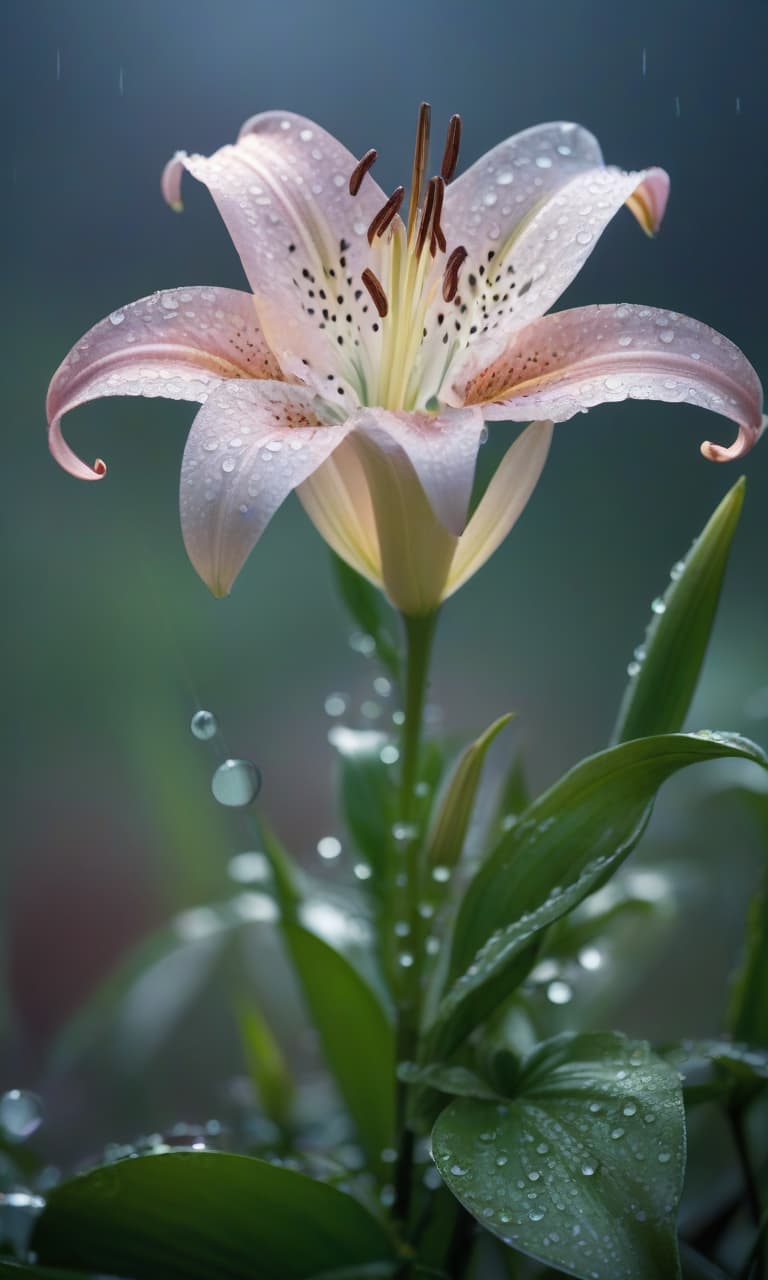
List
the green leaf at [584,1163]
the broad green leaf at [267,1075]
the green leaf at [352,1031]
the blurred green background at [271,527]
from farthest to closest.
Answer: the blurred green background at [271,527]
the broad green leaf at [267,1075]
the green leaf at [352,1031]
the green leaf at [584,1163]

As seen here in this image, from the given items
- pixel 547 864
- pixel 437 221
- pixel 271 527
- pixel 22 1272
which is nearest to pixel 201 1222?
pixel 22 1272

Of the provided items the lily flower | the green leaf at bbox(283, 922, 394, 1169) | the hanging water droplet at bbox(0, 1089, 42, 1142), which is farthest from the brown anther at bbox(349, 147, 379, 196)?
the hanging water droplet at bbox(0, 1089, 42, 1142)

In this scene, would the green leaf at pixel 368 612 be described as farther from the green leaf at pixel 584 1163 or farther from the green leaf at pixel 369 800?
the green leaf at pixel 584 1163

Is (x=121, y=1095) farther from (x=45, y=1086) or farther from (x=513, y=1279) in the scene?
(x=513, y=1279)

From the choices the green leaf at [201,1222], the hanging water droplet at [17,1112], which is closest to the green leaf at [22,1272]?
the green leaf at [201,1222]

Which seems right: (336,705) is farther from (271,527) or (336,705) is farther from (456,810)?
(271,527)

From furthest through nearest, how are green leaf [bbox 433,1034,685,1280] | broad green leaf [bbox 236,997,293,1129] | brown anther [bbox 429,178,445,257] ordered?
broad green leaf [bbox 236,997,293,1129] → brown anther [bbox 429,178,445,257] → green leaf [bbox 433,1034,685,1280]

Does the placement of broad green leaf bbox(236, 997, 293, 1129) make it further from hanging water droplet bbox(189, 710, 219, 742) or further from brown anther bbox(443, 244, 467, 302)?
brown anther bbox(443, 244, 467, 302)
